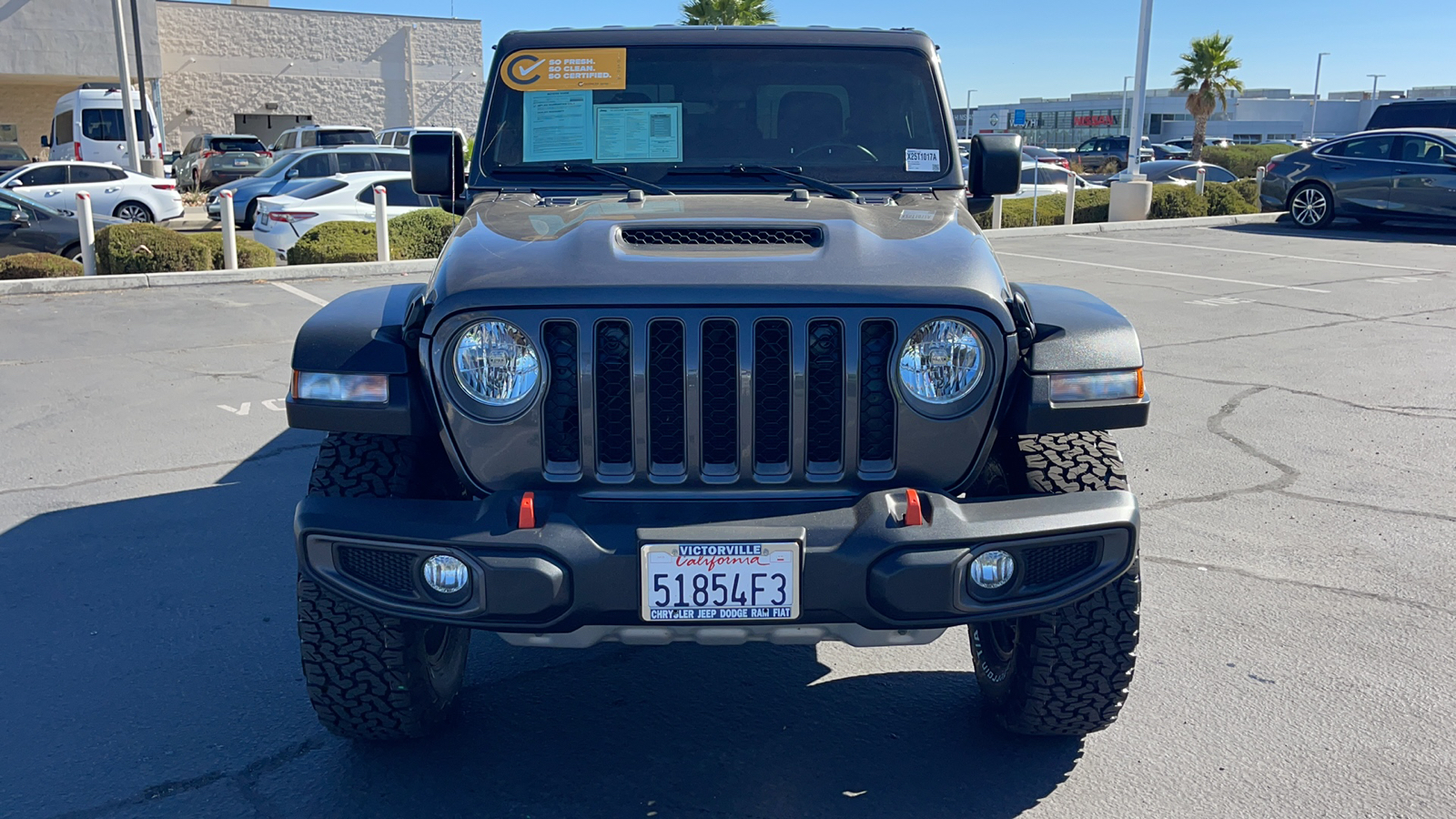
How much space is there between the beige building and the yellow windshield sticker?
1376 inches

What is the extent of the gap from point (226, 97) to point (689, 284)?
41.1m

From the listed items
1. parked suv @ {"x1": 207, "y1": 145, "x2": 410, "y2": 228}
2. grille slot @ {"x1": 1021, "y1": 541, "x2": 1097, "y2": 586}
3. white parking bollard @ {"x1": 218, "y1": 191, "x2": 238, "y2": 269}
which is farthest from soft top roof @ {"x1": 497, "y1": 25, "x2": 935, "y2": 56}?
parked suv @ {"x1": 207, "y1": 145, "x2": 410, "y2": 228}

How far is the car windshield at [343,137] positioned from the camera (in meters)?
27.9

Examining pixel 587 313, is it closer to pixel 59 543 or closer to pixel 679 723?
pixel 679 723

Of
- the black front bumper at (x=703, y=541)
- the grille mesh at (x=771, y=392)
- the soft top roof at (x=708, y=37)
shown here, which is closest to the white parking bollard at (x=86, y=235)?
the soft top roof at (x=708, y=37)

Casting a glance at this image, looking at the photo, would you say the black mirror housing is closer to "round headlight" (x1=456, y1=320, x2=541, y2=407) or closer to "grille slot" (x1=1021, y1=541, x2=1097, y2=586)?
"grille slot" (x1=1021, y1=541, x2=1097, y2=586)

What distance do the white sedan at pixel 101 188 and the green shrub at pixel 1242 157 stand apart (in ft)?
102

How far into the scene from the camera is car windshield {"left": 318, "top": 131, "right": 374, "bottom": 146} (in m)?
27.9

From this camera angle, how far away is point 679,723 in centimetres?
330

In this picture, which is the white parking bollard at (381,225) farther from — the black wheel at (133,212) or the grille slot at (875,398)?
the grille slot at (875,398)

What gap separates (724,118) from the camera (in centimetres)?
388

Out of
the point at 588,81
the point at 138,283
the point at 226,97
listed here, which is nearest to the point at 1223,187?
the point at 138,283

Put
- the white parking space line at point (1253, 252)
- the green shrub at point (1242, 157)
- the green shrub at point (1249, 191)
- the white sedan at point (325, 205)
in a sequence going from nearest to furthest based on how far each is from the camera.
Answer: the white parking space line at point (1253, 252) < the white sedan at point (325, 205) < the green shrub at point (1249, 191) < the green shrub at point (1242, 157)

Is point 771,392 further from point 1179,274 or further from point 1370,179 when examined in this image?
point 1370,179
